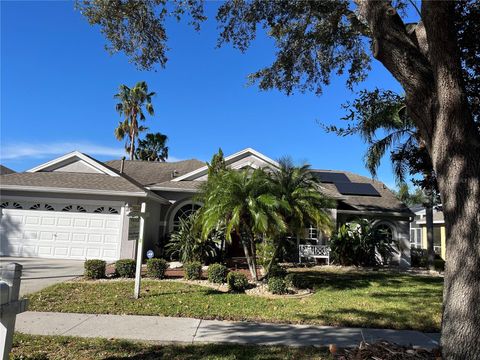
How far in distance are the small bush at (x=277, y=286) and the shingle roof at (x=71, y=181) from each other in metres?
7.78

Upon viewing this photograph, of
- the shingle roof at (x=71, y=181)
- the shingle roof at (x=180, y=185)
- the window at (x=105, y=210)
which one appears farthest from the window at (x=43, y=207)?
the shingle roof at (x=180, y=185)

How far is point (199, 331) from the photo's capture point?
6.63 meters

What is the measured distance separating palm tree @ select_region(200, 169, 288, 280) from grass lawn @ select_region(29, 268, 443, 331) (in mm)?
1798

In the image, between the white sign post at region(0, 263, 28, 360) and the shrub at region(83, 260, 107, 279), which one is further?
the shrub at region(83, 260, 107, 279)

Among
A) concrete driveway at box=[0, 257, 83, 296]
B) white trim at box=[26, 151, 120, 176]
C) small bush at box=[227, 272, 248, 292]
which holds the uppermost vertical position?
white trim at box=[26, 151, 120, 176]

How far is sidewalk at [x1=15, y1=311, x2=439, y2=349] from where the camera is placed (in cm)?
620

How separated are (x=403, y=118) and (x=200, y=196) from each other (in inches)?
374

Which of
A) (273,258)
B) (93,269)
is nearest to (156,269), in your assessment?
(93,269)

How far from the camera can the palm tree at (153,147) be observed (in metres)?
42.5

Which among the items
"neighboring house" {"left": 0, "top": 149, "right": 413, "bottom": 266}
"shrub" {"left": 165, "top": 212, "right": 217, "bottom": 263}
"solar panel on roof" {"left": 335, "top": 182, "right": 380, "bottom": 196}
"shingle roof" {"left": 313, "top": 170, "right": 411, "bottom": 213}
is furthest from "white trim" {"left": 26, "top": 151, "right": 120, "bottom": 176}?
"solar panel on roof" {"left": 335, "top": 182, "right": 380, "bottom": 196}

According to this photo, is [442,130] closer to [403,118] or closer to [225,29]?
[225,29]

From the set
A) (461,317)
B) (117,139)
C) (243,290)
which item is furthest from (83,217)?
(117,139)

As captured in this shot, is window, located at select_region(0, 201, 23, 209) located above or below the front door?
Result: above

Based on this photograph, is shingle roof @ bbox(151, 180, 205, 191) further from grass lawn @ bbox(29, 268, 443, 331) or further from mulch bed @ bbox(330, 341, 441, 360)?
mulch bed @ bbox(330, 341, 441, 360)
